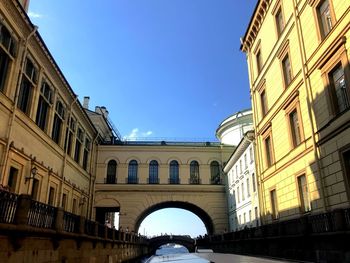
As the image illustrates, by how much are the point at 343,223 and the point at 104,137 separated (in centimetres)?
3858

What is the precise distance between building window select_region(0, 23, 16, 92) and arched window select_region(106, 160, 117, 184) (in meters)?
24.8

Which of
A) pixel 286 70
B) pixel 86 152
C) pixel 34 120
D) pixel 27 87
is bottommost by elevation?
pixel 34 120

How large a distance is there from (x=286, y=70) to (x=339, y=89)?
617cm

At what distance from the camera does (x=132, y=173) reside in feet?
137

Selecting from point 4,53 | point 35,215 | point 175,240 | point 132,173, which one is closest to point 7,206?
point 35,215

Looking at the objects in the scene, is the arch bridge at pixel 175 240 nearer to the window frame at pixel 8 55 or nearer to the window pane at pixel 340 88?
the window frame at pixel 8 55

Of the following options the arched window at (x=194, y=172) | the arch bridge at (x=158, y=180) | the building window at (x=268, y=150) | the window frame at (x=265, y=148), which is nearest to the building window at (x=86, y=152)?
the arch bridge at (x=158, y=180)

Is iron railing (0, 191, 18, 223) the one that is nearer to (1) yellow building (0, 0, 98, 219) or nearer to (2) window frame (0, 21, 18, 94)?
(1) yellow building (0, 0, 98, 219)

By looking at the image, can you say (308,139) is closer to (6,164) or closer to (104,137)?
(6,164)

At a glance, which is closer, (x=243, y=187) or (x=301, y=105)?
(x=301, y=105)

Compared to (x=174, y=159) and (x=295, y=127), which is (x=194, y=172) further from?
(x=295, y=127)

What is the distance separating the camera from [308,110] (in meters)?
16.0

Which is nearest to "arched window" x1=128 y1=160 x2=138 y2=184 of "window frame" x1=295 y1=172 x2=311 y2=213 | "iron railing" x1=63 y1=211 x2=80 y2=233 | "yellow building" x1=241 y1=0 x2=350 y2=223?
"yellow building" x1=241 y1=0 x2=350 y2=223

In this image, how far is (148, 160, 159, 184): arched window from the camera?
137 feet
